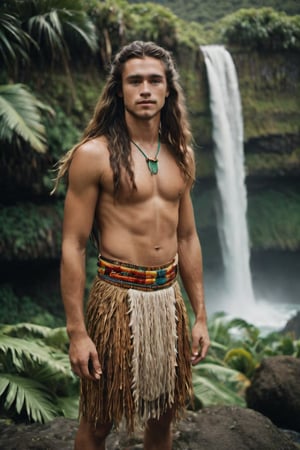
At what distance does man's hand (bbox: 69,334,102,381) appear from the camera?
1996 millimetres

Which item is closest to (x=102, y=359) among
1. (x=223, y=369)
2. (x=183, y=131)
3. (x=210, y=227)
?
(x=183, y=131)

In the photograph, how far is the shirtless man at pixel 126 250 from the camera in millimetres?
2045

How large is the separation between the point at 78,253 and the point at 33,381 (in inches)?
101

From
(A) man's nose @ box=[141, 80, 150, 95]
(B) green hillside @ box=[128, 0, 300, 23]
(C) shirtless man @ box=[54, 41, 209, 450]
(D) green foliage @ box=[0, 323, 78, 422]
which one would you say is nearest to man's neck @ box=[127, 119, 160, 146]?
(C) shirtless man @ box=[54, 41, 209, 450]

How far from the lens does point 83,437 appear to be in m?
2.16

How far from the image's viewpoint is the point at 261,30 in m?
14.0

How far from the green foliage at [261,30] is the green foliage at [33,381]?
11.8 meters

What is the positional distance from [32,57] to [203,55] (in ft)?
20.0

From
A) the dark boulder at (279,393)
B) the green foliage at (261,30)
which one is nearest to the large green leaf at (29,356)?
the dark boulder at (279,393)

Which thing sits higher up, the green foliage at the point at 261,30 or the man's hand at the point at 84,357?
the green foliage at the point at 261,30

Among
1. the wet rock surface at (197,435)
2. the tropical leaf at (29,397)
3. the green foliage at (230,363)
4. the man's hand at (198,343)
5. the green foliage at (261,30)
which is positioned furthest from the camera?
the green foliage at (261,30)

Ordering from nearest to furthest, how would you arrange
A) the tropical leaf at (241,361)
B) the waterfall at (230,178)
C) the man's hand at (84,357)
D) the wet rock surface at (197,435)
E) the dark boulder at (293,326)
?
the man's hand at (84,357) < the wet rock surface at (197,435) < the tropical leaf at (241,361) < the dark boulder at (293,326) < the waterfall at (230,178)

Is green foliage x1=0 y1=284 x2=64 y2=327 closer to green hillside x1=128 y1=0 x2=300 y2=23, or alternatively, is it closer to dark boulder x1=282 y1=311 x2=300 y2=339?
dark boulder x1=282 y1=311 x2=300 y2=339

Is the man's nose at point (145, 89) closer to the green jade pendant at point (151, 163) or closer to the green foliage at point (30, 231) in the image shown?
A: the green jade pendant at point (151, 163)
